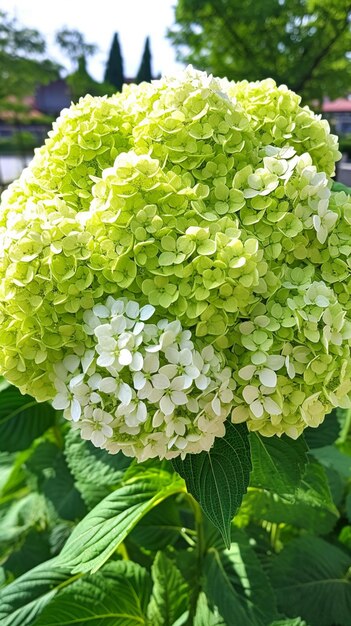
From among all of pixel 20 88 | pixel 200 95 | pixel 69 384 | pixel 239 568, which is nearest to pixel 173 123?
pixel 200 95

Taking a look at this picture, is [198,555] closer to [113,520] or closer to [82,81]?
[113,520]

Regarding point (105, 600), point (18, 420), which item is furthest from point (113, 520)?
point (18, 420)

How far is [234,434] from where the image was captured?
3.29 ft

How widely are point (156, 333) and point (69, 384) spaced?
6.6 inches

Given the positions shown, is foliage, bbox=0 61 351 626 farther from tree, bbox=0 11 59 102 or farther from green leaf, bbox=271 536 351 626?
tree, bbox=0 11 59 102

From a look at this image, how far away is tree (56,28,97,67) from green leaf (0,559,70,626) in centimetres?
2367

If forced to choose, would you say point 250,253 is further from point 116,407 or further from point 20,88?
point 20,88

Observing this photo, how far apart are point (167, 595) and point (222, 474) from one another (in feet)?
1.96

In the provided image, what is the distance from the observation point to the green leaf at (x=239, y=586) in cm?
138

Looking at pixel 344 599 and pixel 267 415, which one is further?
pixel 344 599

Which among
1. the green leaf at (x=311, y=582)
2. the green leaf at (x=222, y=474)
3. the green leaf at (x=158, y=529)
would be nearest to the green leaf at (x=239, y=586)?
the green leaf at (x=158, y=529)

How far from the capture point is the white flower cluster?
2.85ft

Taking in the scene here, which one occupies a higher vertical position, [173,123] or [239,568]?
[173,123]

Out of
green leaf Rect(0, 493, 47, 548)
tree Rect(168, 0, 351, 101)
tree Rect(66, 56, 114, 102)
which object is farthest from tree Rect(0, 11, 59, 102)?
green leaf Rect(0, 493, 47, 548)
